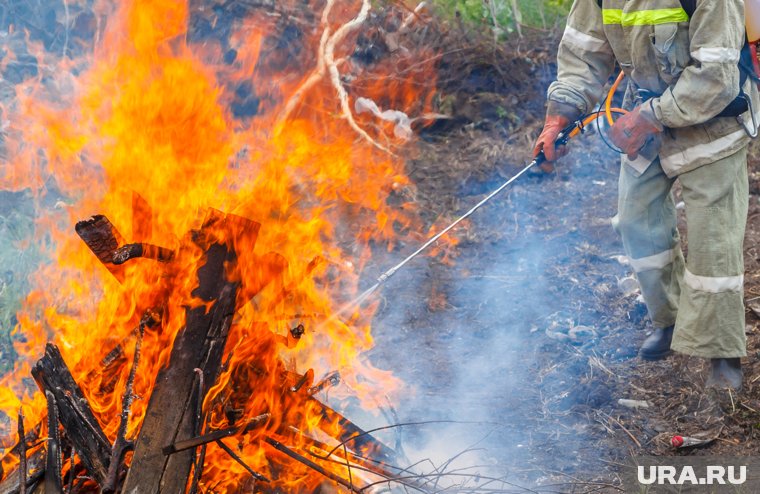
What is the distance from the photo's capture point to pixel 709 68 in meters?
3.44

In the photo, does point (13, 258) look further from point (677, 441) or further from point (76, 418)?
point (677, 441)

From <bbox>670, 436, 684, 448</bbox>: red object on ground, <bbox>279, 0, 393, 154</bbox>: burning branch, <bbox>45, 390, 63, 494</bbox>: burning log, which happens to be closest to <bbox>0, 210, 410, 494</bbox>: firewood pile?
<bbox>45, 390, 63, 494</bbox>: burning log

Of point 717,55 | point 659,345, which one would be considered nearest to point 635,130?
point 717,55

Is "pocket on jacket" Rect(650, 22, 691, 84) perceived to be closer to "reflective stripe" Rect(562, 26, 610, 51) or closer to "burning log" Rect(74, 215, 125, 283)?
"reflective stripe" Rect(562, 26, 610, 51)

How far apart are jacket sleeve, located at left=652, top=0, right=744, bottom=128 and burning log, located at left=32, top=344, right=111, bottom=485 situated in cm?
296

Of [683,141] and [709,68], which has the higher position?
[709,68]

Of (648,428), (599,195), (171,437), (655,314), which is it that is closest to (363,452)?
(171,437)

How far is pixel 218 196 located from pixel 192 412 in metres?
1.34

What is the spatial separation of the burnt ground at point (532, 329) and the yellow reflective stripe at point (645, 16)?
193 cm

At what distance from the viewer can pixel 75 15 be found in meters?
6.18

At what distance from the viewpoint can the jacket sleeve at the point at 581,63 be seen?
13.5ft

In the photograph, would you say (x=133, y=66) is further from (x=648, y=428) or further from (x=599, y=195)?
(x=599, y=195)

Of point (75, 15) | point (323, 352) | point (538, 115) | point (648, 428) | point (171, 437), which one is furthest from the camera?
point (538, 115)

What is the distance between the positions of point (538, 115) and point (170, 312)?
5.16m
